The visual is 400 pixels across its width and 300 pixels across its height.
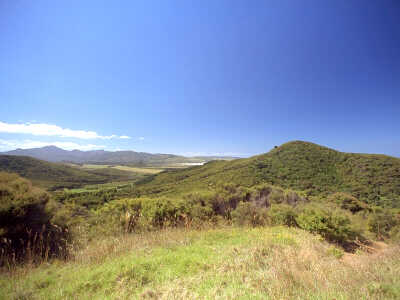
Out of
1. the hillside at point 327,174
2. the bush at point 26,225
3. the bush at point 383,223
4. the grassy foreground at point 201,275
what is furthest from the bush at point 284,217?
the hillside at point 327,174

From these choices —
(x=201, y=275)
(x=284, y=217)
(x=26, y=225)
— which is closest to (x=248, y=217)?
(x=284, y=217)

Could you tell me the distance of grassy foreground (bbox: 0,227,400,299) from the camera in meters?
2.09

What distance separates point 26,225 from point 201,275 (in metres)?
4.52

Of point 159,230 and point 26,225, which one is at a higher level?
point 26,225

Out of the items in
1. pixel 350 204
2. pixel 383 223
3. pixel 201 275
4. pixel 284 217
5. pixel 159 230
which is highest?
pixel 201 275

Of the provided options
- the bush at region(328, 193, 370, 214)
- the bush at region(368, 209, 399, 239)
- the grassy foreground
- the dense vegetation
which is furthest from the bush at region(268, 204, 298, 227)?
the bush at region(328, 193, 370, 214)

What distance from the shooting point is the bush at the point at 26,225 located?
125 inches

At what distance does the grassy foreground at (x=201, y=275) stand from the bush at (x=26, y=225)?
2.28 feet

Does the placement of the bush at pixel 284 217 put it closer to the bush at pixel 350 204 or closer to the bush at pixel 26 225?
the bush at pixel 26 225

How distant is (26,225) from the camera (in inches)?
142

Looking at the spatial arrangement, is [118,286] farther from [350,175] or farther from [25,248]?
Answer: [350,175]

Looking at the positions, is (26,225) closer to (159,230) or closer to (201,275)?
(159,230)

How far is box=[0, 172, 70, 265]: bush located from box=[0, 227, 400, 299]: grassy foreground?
694mm

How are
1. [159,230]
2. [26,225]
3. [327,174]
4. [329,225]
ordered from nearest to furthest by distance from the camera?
[26,225] < [159,230] < [329,225] < [327,174]
